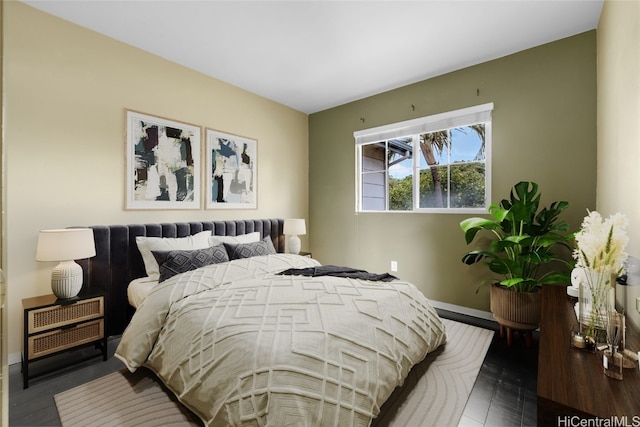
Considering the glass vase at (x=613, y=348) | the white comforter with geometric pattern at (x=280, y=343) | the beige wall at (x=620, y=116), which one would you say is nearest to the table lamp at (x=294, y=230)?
the white comforter with geometric pattern at (x=280, y=343)

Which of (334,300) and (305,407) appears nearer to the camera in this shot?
(305,407)

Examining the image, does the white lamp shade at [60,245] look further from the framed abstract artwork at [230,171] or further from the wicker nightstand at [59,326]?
the framed abstract artwork at [230,171]

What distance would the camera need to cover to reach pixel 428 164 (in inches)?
145

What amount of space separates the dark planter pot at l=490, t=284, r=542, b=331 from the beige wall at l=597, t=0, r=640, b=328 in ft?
2.92

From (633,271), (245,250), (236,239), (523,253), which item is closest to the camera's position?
(633,271)

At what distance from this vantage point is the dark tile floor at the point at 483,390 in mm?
1684

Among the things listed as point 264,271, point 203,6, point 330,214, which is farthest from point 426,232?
point 203,6

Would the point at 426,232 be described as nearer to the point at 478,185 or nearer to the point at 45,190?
the point at 478,185

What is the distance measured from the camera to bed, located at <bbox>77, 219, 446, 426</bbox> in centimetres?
133

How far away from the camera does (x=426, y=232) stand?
3600mm

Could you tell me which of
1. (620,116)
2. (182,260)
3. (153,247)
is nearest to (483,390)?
(620,116)

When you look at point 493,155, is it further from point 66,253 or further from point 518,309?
point 66,253

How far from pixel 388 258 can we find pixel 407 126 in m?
1.77

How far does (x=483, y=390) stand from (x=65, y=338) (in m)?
3.06
